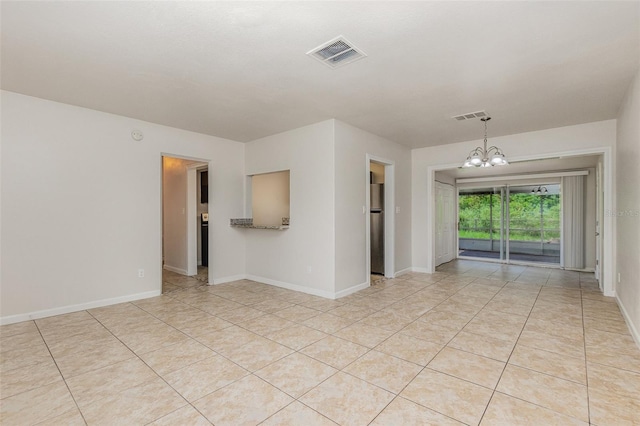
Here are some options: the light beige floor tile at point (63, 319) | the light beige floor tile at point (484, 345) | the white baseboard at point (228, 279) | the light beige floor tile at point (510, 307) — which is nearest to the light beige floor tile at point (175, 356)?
the light beige floor tile at point (63, 319)

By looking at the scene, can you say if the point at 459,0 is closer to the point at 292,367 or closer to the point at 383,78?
the point at 383,78

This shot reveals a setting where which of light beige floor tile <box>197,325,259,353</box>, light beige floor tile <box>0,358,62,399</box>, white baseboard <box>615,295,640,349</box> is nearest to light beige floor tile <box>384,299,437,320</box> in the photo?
light beige floor tile <box>197,325,259,353</box>

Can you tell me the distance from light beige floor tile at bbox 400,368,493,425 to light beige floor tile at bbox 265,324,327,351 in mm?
1068

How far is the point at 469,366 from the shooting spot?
2.43m

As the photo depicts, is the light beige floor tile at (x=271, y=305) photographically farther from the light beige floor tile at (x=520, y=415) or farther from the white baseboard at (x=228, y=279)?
the light beige floor tile at (x=520, y=415)

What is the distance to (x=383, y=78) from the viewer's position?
9.87 feet

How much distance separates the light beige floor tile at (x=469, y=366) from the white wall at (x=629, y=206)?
1.59 metres

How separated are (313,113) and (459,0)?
234cm

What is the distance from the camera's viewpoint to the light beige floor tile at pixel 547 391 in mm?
1909

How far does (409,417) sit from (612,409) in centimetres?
132

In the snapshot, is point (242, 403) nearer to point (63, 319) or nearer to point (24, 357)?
point (24, 357)

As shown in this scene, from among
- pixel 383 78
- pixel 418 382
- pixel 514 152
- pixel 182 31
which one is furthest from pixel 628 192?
pixel 182 31

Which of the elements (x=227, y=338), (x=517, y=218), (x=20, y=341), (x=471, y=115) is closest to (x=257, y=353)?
(x=227, y=338)

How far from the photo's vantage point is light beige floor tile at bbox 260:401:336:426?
1778mm
